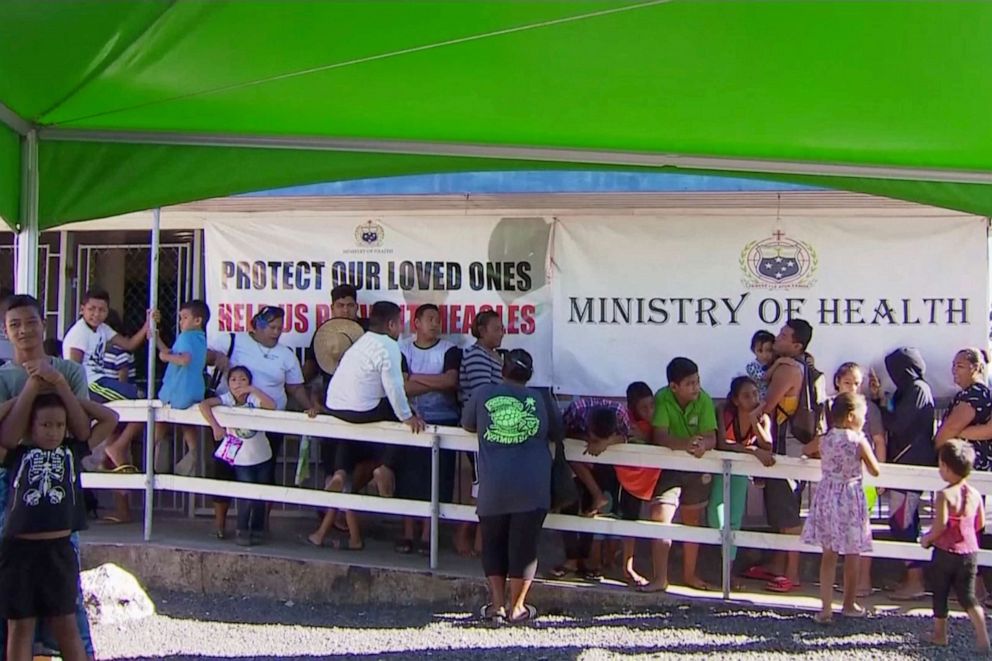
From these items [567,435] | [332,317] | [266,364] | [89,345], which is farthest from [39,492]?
[332,317]

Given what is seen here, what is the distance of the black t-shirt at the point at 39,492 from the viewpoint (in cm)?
372

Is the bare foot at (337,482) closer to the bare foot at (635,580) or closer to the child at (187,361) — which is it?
the child at (187,361)

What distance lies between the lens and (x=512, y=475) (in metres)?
5.43

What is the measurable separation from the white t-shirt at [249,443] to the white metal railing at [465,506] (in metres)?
0.16

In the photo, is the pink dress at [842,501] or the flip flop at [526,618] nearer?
the pink dress at [842,501]

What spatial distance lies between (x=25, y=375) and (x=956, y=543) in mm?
4787

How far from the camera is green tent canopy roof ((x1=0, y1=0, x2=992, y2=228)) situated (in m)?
3.29

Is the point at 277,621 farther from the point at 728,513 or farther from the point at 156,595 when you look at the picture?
the point at 728,513

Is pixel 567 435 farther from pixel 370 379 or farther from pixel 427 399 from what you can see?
pixel 370 379

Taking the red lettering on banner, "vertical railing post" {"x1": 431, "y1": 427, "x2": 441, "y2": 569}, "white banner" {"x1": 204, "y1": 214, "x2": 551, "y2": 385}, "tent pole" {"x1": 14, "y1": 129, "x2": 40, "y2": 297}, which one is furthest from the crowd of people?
"tent pole" {"x1": 14, "y1": 129, "x2": 40, "y2": 297}

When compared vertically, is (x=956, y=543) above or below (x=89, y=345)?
below

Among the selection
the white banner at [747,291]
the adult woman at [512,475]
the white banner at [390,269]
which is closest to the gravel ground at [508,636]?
the adult woman at [512,475]

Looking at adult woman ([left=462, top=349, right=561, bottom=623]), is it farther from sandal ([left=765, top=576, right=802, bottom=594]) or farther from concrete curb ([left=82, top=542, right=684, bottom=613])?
sandal ([left=765, top=576, right=802, bottom=594])

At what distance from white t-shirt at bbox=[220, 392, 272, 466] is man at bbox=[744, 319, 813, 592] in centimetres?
340
